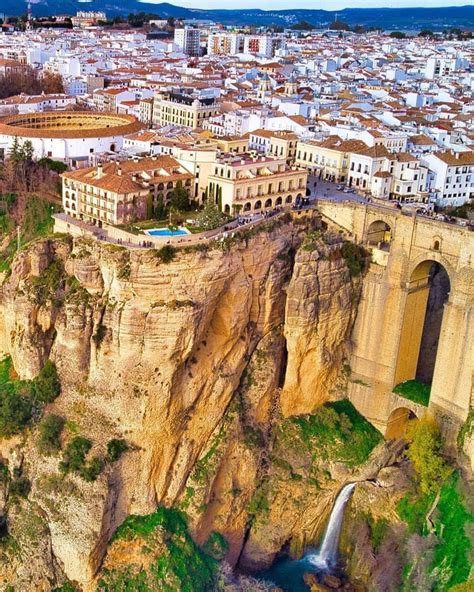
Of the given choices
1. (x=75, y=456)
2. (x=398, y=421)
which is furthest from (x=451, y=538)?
(x=75, y=456)

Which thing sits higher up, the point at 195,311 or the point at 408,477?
the point at 195,311

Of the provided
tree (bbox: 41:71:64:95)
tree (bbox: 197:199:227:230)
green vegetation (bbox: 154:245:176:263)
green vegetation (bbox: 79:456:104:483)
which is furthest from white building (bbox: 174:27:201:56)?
green vegetation (bbox: 79:456:104:483)

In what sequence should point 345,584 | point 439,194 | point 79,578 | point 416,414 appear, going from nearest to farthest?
point 79,578 < point 345,584 < point 416,414 < point 439,194

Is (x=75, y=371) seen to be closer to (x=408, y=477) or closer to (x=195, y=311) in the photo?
(x=195, y=311)

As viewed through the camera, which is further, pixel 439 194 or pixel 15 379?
pixel 439 194

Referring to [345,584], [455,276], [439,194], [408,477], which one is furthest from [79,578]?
[439,194]

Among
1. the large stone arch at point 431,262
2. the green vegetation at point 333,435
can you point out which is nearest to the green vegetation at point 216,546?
the green vegetation at point 333,435

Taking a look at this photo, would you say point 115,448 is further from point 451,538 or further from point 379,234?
point 379,234

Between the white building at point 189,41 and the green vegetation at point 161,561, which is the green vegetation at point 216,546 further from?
the white building at point 189,41

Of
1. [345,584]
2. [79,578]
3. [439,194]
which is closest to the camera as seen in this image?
[79,578]
